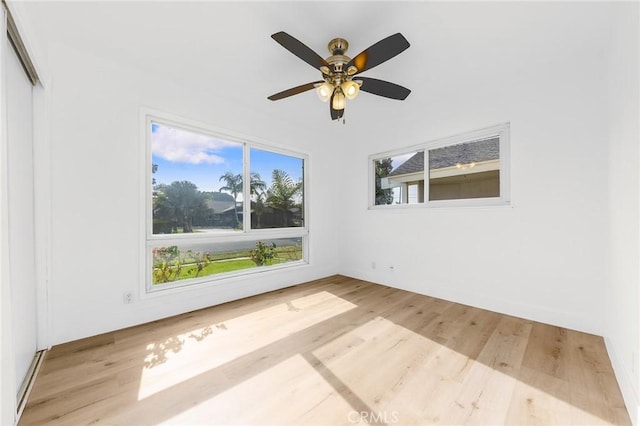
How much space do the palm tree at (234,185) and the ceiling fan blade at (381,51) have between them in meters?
2.03

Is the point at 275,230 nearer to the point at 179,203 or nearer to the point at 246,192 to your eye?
the point at 246,192

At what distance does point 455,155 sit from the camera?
3250 mm

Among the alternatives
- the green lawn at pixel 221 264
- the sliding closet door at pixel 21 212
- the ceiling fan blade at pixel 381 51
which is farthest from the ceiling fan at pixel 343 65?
the green lawn at pixel 221 264

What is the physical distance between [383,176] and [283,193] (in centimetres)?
161

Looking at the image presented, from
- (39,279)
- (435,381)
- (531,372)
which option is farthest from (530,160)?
(39,279)

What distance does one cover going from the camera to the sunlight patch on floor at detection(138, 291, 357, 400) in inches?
68.0

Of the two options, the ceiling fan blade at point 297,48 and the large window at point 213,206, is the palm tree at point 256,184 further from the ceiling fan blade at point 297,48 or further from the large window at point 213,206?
the ceiling fan blade at point 297,48

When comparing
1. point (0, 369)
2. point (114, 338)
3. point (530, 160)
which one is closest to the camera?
point (0, 369)

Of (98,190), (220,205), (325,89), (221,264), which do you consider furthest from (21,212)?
(325,89)

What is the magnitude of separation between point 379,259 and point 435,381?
2.35 metres

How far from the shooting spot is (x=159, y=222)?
2717 mm

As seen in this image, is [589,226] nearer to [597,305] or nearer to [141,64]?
[597,305]

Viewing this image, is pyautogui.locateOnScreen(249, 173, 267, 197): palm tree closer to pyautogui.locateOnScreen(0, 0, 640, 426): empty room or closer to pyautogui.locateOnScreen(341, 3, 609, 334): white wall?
pyautogui.locateOnScreen(0, 0, 640, 426): empty room

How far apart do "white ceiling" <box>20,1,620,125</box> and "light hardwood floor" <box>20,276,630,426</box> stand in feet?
7.82
